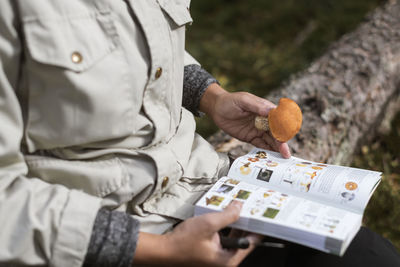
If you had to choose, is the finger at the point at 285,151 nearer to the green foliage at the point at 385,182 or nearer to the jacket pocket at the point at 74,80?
the jacket pocket at the point at 74,80

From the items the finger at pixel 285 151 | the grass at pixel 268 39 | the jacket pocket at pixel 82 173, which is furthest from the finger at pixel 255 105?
the grass at pixel 268 39

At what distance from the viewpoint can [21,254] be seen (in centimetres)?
91

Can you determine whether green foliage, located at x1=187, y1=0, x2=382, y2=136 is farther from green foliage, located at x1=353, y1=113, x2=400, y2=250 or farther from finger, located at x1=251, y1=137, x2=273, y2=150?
finger, located at x1=251, y1=137, x2=273, y2=150

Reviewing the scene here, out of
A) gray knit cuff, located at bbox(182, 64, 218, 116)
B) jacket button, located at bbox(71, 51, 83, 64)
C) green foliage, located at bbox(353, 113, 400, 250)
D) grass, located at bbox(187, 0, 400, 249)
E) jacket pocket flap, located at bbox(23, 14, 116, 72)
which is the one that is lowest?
green foliage, located at bbox(353, 113, 400, 250)

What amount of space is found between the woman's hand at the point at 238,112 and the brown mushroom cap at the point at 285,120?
83 millimetres

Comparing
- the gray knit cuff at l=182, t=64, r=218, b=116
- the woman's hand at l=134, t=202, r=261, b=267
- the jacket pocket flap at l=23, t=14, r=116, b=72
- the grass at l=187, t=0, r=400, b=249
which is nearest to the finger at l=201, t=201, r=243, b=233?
the woman's hand at l=134, t=202, r=261, b=267

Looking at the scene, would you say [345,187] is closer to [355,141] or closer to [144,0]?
[144,0]

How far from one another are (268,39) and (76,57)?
355 centimetres

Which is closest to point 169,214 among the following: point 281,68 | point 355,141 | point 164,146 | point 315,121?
point 164,146

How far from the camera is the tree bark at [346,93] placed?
2.00 meters

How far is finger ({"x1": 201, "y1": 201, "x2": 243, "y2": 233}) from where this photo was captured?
1.00m

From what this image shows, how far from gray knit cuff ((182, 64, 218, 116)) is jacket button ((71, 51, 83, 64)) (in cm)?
66

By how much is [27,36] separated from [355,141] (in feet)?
6.22

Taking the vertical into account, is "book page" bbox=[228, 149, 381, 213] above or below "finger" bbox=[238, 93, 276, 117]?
below
